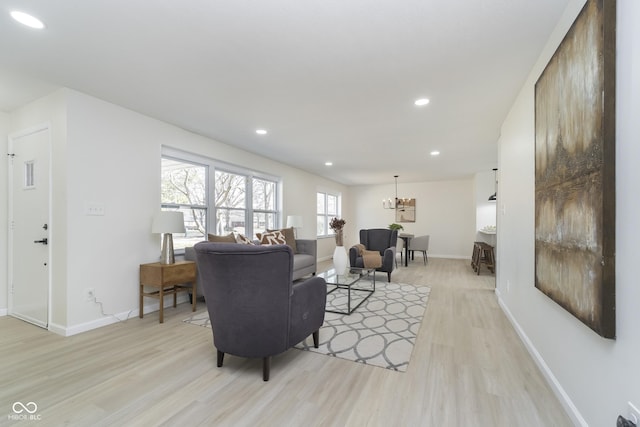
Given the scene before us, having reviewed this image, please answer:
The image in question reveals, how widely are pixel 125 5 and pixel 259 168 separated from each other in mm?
3688

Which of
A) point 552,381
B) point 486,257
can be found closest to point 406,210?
point 486,257

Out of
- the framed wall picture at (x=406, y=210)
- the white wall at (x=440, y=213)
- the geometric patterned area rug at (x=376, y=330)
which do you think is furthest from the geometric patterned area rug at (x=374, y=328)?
the framed wall picture at (x=406, y=210)

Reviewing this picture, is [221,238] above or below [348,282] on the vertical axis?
above

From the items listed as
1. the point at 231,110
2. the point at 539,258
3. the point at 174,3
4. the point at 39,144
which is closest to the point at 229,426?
the point at 539,258

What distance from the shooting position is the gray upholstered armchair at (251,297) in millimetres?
1812

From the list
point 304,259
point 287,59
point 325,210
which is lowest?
point 304,259

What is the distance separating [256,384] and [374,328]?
1389 mm

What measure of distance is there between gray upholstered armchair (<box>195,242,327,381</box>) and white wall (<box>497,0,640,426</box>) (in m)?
1.63

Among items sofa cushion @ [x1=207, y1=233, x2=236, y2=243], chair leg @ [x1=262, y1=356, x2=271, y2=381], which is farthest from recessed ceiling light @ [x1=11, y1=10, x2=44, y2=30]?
chair leg @ [x1=262, y1=356, x2=271, y2=381]

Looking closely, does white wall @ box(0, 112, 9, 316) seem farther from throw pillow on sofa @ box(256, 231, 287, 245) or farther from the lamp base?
throw pillow on sofa @ box(256, 231, 287, 245)

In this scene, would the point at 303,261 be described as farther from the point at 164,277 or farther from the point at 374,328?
the point at 164,277

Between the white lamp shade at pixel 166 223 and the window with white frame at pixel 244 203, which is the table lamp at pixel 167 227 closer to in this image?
the white lamp shade at pixel 166 223

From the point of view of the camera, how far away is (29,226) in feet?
9.95

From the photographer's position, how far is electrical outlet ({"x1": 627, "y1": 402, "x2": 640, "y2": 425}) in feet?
3.44
